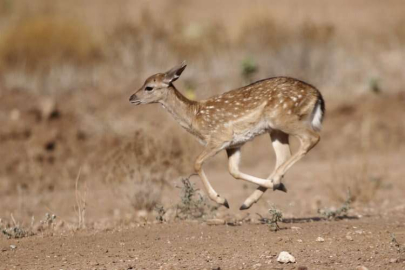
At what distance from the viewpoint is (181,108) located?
11398 mm

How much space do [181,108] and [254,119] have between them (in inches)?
48.1

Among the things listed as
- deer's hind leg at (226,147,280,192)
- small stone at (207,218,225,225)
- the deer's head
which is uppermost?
the deer's head

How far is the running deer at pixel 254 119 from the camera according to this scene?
10.6 meters

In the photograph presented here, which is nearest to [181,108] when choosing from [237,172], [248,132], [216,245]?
[248,132]

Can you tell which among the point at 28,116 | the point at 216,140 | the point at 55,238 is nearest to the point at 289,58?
the point at 28,116

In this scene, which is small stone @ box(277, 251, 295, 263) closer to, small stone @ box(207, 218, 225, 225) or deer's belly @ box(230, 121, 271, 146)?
small stone @ box(207, 218, 225, 225)

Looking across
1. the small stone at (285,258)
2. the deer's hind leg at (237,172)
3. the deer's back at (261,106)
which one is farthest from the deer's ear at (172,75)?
the small stone at (285,258)

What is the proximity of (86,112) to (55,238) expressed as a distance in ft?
36.0

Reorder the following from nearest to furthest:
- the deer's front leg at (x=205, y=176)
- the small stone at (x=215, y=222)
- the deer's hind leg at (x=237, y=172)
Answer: the small stone at (x=215, y=222) → the deer's front leg at (x=205, y=176) → the deer's hind leg at (x=237, y=172)

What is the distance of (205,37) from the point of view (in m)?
25.0

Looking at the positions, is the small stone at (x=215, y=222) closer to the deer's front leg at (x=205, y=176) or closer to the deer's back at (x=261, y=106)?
the deer's front leg at (x=205, y=176)

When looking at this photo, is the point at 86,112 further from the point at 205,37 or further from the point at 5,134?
the point at 205,37

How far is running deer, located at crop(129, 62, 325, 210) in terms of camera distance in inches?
418

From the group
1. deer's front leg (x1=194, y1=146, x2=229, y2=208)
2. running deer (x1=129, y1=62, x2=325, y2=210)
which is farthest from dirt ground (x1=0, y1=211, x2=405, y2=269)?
running deer (x1=129, y1=62, x2=325, y2=210)
